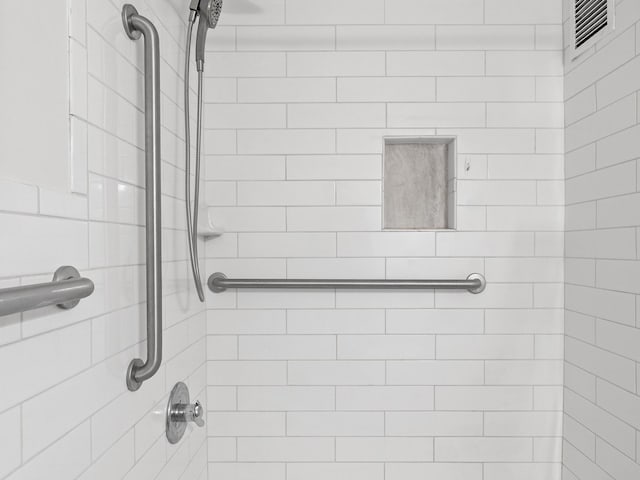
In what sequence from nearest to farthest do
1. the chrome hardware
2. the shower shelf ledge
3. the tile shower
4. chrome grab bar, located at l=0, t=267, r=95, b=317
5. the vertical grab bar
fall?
chrome grab bar, located at l=0, t=267, r=95, b=317 < the vertical grab bar < the chrome hardware < the shower shelf ledge < the tile shower

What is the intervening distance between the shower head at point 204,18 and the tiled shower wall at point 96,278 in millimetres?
64

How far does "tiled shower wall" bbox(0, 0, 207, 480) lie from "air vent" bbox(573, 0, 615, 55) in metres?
1.12

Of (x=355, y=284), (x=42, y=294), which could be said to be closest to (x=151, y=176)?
(x=42, y=294)

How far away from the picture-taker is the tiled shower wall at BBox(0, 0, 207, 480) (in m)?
0.65

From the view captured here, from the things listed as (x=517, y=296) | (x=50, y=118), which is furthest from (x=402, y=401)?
(x=50, y=118)

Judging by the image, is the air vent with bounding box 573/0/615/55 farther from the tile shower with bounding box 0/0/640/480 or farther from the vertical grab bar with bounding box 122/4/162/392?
the vertical grab bar with bounding box 122/4/162/392

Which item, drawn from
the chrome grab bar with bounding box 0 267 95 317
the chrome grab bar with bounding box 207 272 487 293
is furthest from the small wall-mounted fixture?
the chrome grab bar with bounding box 0 267 95 317

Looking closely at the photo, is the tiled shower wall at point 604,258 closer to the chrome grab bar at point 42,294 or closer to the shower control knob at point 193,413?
the shower control knob at point 193,413

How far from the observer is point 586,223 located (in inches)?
55.4

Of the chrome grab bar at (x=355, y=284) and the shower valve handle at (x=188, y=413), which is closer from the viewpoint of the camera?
the shower valve handle at (x=188, y=413)

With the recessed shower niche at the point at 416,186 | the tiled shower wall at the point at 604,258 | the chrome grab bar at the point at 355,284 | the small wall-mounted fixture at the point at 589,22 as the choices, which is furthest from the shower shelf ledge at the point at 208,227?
the small wall-mounted fixture at the point at 589,22

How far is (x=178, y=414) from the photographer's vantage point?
3.98 feet

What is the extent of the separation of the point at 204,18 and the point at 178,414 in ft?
3.23

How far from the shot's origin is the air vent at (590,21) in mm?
1287
